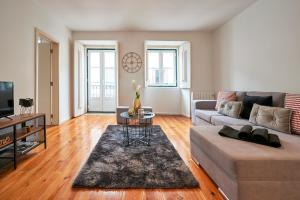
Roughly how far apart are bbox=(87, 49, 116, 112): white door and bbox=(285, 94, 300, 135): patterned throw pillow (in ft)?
17.5

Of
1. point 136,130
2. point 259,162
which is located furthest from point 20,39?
point 259,162

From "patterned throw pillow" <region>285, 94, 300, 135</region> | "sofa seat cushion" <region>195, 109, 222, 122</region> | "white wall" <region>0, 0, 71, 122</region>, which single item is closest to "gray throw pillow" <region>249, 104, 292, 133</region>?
"patterned throw pillow" <region>285, 94, 300, 135</region>

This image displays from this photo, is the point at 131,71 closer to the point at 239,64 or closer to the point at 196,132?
the point at 239,64

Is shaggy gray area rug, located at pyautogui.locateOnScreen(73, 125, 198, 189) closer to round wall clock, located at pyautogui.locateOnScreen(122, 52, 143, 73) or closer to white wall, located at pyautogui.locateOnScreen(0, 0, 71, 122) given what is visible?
white wall, located at pyautogui.locateOnScreen(0, 0, 71, 122)

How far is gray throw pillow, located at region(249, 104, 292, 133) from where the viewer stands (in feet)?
7.42

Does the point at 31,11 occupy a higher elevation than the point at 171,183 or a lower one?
higher

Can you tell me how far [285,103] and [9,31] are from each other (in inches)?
163

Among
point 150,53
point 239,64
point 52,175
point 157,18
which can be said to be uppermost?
point 157,18

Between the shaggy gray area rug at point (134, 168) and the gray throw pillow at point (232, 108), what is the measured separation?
1.26 metres

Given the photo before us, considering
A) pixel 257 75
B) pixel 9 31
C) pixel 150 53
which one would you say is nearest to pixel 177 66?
pixel 150 53

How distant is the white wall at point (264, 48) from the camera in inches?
111

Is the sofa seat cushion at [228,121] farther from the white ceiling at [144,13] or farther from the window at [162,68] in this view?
the window at [162,68]

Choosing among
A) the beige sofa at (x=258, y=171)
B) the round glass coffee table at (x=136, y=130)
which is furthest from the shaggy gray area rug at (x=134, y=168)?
the beige sofa at (x=258, y=171)

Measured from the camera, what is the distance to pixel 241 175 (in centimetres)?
134
